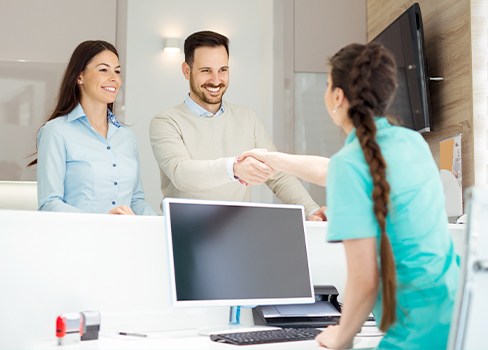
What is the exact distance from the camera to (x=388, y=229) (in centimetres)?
161

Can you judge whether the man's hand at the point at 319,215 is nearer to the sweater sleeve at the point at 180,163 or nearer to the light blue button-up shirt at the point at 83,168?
the sweater sleeve at the point at 180,163

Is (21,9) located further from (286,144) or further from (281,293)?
(281,293)

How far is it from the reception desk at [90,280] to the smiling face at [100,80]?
0.83 meters

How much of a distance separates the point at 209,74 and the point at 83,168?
33.7 inches

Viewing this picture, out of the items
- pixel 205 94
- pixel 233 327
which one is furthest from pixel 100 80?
pixel 233 327

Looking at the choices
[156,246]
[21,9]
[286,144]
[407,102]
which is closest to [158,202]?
[286,144]

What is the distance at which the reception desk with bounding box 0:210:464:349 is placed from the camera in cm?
213

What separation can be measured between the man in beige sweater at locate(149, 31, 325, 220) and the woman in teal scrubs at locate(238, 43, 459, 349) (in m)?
1.41

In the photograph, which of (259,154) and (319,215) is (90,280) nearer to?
(259,154)

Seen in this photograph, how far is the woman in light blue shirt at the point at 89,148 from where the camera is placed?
2.76 metres

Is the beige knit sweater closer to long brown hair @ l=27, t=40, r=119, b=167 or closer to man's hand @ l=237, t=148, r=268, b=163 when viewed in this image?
man's hand @ l=237, t=148, r=268, b=163

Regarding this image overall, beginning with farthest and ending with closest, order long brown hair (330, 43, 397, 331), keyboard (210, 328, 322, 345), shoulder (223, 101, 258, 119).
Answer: shoulder (223, 101, 258, 119), keyboard (210, 328, 322, 345), long brown hair (330, 43, 397, 331)

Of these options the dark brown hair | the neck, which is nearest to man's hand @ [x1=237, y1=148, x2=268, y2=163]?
the neck

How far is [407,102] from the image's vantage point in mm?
3992
